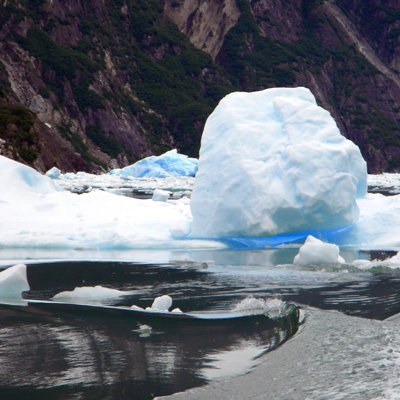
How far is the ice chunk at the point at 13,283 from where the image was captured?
5285 millimetres

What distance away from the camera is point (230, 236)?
336 inches

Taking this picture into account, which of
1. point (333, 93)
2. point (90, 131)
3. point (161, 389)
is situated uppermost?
point (333, 93)

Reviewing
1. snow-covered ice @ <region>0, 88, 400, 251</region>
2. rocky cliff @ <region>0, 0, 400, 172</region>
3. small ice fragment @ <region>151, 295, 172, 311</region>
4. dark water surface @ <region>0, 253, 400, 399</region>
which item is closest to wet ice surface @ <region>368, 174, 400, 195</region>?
snow-covered ice @ <region>0, 88, 400, 251</region>

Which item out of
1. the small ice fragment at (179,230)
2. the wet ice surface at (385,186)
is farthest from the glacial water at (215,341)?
the wet ice surface at (385,186)

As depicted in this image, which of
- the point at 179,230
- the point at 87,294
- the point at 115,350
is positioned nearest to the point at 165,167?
the point at 179,230

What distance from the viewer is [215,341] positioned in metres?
4.06

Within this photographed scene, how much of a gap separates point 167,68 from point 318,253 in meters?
70.5

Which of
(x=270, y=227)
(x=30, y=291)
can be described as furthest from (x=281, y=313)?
(x=270, y=227)

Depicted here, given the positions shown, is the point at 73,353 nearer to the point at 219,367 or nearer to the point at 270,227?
the point at 219,367

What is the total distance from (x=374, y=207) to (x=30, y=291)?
5.57 m

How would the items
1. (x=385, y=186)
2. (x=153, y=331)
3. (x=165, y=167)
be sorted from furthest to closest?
(x=165, y=167), (x=385, y=186), (x=153, y=331)

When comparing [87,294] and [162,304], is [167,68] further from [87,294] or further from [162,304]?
[162,304]

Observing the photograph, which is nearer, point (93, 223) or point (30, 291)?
point (30, 291)

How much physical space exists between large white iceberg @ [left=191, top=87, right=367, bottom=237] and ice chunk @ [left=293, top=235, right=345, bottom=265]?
4.51 ft
